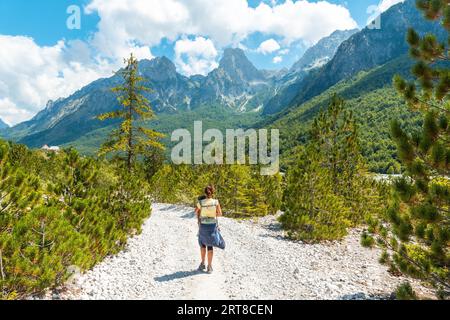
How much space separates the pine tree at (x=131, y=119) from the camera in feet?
73.6

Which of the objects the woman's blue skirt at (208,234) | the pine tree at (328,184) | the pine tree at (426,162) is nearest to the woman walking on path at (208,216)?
the woman's blue skirt at (208,234)

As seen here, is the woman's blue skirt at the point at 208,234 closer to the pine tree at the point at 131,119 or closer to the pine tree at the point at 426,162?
the pine tree at the point at 426,162

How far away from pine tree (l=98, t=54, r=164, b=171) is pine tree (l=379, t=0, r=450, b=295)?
18320 millimetres

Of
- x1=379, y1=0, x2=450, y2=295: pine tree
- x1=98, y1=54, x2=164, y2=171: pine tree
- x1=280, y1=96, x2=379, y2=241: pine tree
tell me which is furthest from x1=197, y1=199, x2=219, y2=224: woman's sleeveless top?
x1=98, y1=54, x2=164, y2=171: pine tree

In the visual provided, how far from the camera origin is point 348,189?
23625mm

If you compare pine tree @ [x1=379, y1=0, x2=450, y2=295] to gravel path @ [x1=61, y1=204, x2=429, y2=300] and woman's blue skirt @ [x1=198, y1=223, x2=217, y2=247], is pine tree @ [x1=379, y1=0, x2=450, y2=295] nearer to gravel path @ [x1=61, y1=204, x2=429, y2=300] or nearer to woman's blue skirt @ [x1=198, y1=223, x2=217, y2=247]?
gravel path @ [x1=61, y1=204, x2=429, y2=300]

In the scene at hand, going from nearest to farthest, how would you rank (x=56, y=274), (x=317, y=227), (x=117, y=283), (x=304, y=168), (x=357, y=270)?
(x=56, y=274) → (x=117, y=283) → (x=357, y=270) → (x=317, y=227) → (x=304, y=168)

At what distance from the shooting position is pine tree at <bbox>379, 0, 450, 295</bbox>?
21.2 ft

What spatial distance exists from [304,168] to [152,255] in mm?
10979

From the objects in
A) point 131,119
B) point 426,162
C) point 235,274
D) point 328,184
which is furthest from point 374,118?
point 426,162

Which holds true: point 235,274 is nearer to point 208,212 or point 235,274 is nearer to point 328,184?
point 208,212

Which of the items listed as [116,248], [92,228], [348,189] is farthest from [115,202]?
[348,189]

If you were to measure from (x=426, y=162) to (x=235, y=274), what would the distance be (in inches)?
240
